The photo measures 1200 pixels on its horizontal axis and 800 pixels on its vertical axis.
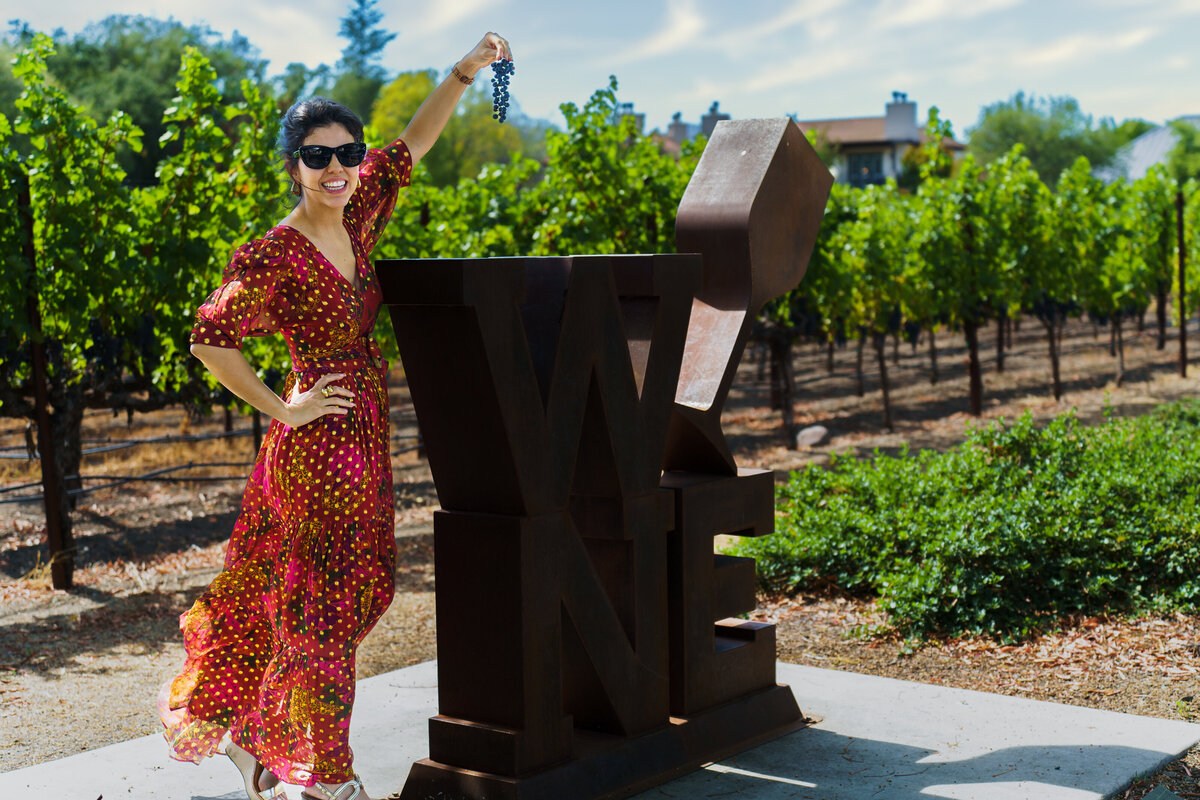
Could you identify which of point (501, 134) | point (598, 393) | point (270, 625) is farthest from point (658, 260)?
point (501, 134)

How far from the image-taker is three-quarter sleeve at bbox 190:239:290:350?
3.07 m

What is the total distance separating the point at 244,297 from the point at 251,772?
4.52 ft

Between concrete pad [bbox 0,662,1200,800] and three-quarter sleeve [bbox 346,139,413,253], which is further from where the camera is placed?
concrete pad [bbox 0,662,1200,800]

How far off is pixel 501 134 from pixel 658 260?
124 ft

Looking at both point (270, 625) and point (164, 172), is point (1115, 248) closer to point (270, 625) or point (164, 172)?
point (164, 172)

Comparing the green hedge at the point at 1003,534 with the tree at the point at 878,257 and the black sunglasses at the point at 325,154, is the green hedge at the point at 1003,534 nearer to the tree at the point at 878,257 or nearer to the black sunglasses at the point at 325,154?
the black sunglasses at the point at 325,154

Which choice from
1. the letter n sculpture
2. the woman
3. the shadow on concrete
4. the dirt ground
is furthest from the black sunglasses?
the dirt ground

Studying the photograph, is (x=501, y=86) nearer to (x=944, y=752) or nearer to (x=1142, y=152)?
(x=944, y=752)

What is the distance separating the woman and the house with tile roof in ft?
183

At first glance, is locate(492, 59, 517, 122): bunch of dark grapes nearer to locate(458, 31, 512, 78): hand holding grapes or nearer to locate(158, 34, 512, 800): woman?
locate(458, 31, 512, 78): hand holding grapes

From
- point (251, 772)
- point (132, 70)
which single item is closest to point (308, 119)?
point (251, 772)

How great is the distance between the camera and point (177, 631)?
6762 millimetres

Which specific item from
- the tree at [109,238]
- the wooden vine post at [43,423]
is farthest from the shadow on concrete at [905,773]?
the wooden vine post at [43,423]

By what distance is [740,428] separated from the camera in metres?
16.3
